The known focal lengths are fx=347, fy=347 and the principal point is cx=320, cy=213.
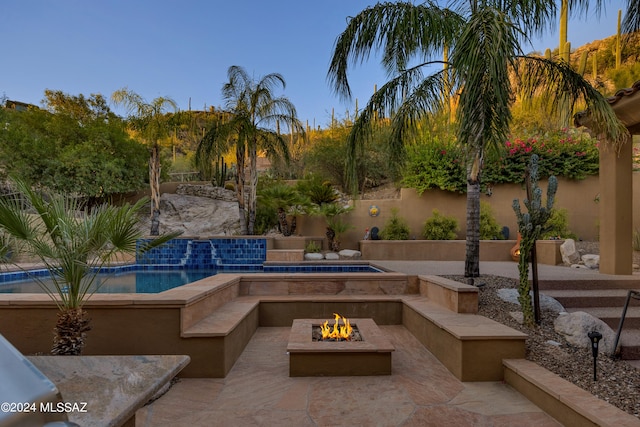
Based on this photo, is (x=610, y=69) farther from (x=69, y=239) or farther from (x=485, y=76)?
(x=69, y=239)

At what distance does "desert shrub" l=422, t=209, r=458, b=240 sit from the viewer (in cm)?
1129

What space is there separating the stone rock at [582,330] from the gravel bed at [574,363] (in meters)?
0.07

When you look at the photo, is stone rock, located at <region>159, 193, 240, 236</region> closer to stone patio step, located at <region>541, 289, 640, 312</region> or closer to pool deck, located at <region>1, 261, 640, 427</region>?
pool deck, located at <region>1, 261, 640, 427</region>

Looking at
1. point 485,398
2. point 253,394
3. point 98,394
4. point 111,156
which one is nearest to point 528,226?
point 485,398

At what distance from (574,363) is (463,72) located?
3.52m

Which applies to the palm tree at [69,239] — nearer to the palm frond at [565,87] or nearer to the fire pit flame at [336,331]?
the fire pit flame at [336,331]

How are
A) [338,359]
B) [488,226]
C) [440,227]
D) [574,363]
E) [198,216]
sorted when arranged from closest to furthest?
1. [574,363]
2. [338,359]
3. [488,226]
4. [440,227]
5. [198,216]

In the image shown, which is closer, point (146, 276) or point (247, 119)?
point (146, 276)

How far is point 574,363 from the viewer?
11.3ft

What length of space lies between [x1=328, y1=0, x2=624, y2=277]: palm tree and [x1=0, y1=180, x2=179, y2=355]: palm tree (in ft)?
13.3

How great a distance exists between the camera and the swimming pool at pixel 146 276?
707cm

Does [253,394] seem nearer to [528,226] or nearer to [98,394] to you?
[98,394]

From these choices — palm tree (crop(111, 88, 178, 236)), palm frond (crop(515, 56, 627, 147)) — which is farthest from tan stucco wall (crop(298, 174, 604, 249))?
palm tree (crop(111, 88, 178, 236))

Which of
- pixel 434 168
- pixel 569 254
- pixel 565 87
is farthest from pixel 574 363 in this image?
pixel 434 168
